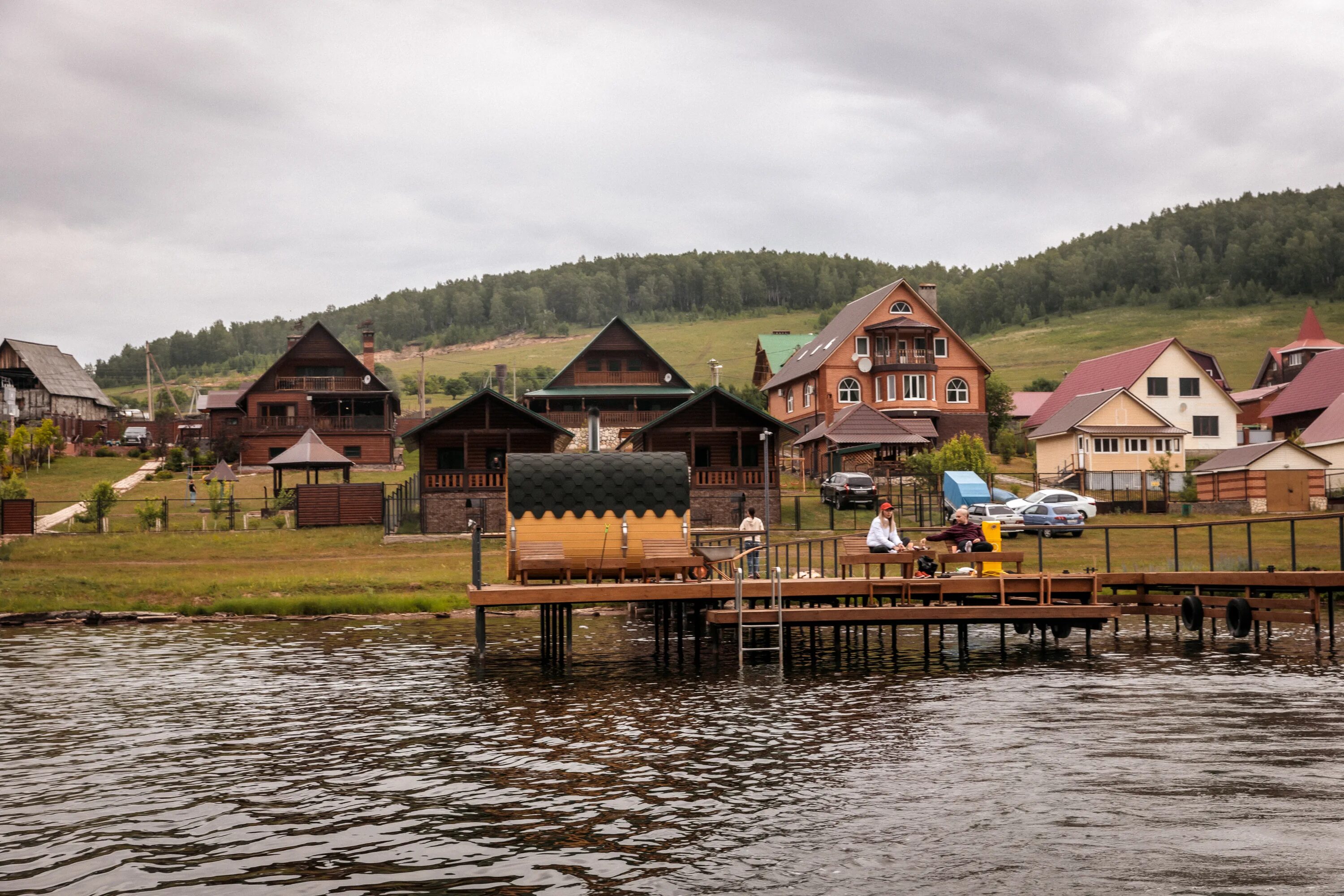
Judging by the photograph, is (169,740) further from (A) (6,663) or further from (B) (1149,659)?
(B) (1149,659)

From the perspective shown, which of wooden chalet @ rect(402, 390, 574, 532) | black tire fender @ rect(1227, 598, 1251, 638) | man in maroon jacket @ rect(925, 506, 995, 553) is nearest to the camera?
man in maroon jacket @ rect(925, 506, 995, 553)

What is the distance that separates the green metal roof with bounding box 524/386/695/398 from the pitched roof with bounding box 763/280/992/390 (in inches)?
363

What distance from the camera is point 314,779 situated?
15.0 metres

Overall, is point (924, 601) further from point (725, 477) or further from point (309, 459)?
point (309, 459)

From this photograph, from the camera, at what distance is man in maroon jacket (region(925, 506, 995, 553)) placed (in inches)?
1031

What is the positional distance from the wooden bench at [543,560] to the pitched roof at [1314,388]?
64.4 metres

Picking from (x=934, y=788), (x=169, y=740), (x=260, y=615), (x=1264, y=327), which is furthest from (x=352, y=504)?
(x=1264, y=327)

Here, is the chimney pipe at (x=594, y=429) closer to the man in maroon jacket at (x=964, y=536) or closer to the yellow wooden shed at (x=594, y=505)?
the yellow wooden shed at (x=594, y=505)

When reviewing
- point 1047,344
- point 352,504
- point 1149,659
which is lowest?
point 1149,659

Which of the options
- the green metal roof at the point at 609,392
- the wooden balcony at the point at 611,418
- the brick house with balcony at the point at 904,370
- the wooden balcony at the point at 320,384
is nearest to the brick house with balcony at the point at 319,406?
the wooden balcony at the point at 320,384

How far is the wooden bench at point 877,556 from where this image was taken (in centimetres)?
2506

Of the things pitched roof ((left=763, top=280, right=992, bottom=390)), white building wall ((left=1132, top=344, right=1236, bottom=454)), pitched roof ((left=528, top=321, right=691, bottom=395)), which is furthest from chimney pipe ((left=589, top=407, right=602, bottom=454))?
white building wall ((left=1132, top=344, right=1236, bottom=454))

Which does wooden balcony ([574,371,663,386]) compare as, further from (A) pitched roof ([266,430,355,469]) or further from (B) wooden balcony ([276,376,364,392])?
(A) pitched roof ([266,430,355,469])

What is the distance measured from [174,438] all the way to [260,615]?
5742 cm
